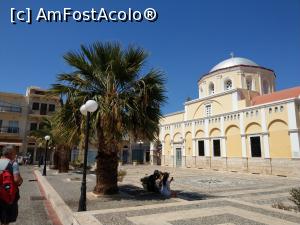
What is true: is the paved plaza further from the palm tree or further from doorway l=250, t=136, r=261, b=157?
doorway l=250, t=136, r=261, b=157

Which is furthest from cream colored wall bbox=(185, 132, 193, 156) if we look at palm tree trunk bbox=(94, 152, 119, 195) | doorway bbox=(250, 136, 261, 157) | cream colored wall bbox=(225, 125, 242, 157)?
palm tree trunk bbox=(94, 152, 119, 195)

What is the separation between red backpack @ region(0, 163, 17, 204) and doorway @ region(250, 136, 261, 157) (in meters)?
24.5

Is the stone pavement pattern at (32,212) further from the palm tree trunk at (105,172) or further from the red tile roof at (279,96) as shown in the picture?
the red tile roof at (279,96)

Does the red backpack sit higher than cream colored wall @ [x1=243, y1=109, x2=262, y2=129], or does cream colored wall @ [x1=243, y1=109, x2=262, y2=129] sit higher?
cream colored wall @ [x1=243, y1=109, x2=262, y2=129]

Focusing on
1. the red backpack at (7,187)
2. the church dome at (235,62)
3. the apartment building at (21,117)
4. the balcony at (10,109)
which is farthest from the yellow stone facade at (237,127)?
the balcony at (10,109)

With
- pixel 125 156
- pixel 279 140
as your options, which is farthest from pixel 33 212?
pixel 125 156

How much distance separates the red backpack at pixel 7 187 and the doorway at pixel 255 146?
2451 cm

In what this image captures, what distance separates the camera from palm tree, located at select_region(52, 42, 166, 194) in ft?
30.9

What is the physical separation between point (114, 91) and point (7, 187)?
5.54 m

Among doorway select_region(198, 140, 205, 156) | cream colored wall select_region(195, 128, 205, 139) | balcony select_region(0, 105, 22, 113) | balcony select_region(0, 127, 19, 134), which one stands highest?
balcony select_region(0, 105, 22, 113)

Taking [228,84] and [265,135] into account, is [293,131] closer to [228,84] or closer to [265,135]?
[265,135]

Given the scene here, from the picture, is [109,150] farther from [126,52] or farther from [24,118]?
[24,118]

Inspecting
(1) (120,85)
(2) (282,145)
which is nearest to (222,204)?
(1) (120,85)

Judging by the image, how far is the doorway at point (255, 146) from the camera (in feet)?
82.4
